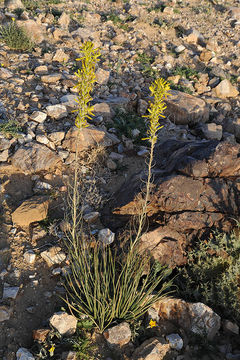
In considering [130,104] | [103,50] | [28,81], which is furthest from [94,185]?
[103,50]

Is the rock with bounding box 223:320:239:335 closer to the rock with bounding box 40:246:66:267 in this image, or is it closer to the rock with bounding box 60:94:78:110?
the rock with bounding box 40:246:66:267

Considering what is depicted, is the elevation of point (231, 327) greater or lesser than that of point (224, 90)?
lesser

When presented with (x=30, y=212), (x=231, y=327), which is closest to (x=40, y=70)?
(x=30, y=212)

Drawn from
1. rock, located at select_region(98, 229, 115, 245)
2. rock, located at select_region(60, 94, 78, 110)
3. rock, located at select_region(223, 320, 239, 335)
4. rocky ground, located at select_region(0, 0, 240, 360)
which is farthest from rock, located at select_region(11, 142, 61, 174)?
rock, located at select_region(223, 320, 239, 335)

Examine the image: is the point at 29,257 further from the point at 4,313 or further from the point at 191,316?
the point at 191,316

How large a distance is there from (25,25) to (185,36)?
4.78 meters

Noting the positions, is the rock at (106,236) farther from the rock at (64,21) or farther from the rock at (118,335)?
the rock at (64,21)

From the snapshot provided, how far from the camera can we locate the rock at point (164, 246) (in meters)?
3.88

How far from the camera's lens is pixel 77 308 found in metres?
3.47

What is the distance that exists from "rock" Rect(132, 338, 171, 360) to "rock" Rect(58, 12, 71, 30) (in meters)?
8.22

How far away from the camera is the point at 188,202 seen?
400 cm

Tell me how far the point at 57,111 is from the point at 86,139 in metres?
0.86

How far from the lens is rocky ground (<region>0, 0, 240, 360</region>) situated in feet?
12.6

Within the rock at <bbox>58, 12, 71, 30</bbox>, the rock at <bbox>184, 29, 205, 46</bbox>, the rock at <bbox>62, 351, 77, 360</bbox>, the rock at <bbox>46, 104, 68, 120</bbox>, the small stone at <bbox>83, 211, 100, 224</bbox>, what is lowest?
the rock at <bbox>62, 351, 77, 360</bbox>
